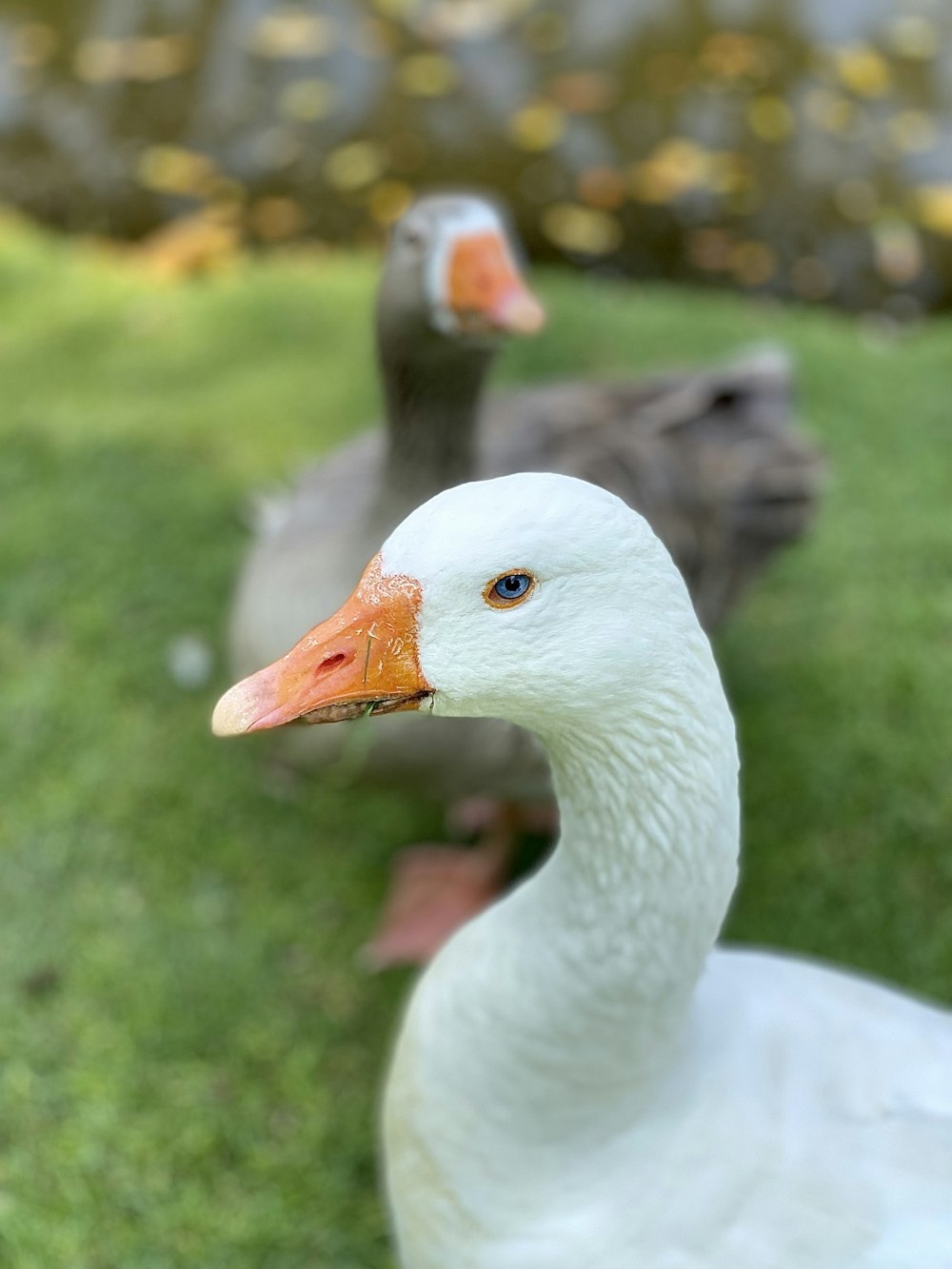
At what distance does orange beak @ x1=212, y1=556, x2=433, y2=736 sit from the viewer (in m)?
0.82

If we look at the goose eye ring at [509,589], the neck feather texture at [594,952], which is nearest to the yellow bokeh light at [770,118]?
the neck feather texture at [594,952]

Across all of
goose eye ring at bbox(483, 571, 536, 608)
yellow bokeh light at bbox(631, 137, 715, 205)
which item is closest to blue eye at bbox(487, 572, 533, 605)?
goose eye ring at bbox(483, 571, 536, 608)

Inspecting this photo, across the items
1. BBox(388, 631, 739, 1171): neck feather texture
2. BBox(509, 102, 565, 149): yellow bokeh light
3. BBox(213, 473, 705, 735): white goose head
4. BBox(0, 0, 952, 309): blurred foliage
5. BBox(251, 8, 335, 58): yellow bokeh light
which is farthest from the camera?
BBox(251, 8, 335, 58): yellow bokeh light

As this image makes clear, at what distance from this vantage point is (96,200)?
160 inches

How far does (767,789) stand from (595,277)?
2293 mm

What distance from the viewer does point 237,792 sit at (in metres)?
A: 2.13

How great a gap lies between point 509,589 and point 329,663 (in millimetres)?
150

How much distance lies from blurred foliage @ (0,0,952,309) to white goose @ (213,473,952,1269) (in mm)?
3153

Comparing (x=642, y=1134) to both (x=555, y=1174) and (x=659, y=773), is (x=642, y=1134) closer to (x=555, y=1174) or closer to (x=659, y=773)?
(x=555, y=1174)

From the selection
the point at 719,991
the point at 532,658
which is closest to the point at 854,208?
the point at 719,991

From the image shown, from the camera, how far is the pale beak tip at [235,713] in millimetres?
843

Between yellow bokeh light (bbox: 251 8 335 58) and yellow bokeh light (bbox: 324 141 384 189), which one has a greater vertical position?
yellow bokeh light (bbox: 251 8 335 58)

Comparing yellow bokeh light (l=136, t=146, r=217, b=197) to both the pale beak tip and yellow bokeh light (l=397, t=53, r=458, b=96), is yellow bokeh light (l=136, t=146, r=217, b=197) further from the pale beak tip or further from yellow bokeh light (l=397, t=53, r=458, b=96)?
the pale beak tip

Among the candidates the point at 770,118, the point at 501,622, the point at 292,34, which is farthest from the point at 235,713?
the point at 292,34
